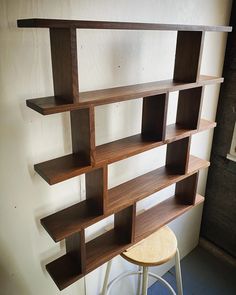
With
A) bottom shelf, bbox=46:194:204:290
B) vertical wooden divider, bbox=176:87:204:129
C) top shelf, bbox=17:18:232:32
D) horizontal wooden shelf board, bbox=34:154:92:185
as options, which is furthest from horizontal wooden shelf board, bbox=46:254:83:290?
top shelf, bbox=17:18:232:32

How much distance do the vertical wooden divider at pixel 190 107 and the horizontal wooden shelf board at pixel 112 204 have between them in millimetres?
256

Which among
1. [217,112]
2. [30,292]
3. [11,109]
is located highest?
[11,109]

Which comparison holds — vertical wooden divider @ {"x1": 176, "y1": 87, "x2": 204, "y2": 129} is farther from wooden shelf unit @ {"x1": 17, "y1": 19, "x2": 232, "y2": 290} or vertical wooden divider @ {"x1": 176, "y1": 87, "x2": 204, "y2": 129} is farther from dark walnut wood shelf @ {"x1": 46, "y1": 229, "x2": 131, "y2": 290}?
dark walnut wood shelf @ {"x1": 46, "y1": 229, "x2": 131, "y2": 290}

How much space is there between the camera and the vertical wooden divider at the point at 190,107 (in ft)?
4.32

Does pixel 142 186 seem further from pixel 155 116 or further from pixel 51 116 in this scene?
pixel 51 116

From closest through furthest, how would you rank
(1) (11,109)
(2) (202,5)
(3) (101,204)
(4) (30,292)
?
1. (1) (11,109)
2. (3) (101,204)
3. (4) (30,292)
4. (2) (202,5)

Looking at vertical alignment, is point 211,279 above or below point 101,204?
below

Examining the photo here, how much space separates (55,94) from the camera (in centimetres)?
99

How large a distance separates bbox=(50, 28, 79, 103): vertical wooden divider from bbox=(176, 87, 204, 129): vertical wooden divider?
66 cm

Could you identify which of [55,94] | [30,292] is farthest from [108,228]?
[55,94]

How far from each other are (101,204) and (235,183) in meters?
1.24

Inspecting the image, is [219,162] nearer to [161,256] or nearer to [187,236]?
[187,236]

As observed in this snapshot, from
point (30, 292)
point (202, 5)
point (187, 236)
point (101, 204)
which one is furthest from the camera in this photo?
point (187, 236)

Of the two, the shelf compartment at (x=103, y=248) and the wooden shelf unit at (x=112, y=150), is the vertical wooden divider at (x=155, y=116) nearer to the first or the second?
the wooden shelf unit at (x=112, y=150)
